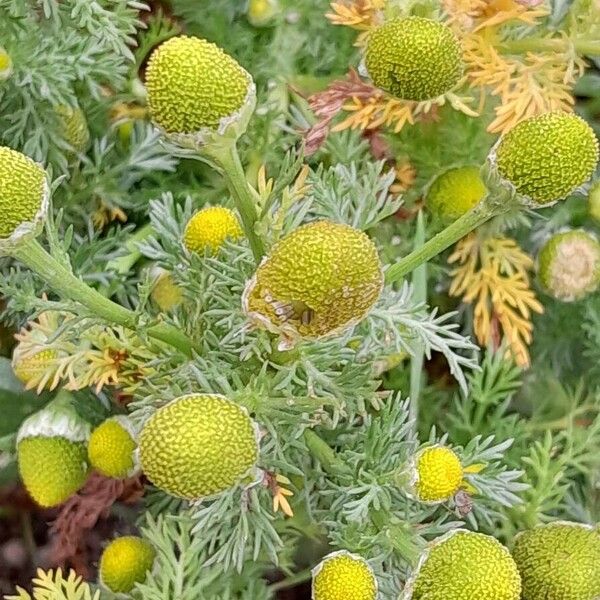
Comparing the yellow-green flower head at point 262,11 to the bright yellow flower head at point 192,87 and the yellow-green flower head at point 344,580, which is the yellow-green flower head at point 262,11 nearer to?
the bright yellow flower head at point 192,87

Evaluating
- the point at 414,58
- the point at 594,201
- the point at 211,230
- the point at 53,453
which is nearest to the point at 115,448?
the point at 53,453

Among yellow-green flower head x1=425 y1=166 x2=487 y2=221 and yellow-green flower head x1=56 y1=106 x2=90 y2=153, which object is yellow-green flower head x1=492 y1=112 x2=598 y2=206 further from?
yellow-green flower head x1=56 y1=106 x2=90 y2=153

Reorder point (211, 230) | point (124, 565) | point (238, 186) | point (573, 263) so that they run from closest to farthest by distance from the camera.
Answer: point (238, 186), point (211, 230), point (124, 565), point (573, 263)

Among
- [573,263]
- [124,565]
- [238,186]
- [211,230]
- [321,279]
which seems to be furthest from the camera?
[573,263]

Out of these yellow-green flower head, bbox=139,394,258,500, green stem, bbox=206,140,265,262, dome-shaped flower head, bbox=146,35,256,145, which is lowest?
yellow-green flower head, bbox=139,394,258,500

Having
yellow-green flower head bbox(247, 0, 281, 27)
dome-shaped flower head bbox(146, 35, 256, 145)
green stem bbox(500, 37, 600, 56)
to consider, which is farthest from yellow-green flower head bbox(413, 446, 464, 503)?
yellow-green flower head bbox(247, 0, 281, 27)

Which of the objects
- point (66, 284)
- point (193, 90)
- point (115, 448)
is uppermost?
point (193, 90)

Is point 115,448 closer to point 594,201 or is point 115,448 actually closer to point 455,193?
point 455,193
